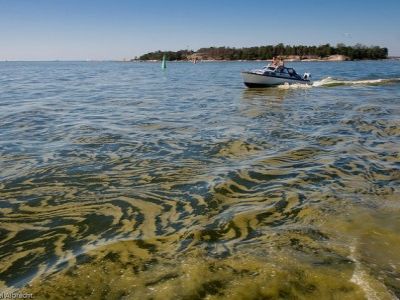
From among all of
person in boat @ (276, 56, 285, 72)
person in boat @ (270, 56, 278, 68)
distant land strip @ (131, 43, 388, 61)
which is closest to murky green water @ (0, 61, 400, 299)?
person in boat @ (276, 56, 285, 72)

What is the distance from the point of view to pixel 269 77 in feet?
96.3

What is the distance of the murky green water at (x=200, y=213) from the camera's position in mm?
4031

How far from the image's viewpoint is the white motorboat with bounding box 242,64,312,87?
29084mm

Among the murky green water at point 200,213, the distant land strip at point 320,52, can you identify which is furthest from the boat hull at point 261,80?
the distant land strip at point 320,52

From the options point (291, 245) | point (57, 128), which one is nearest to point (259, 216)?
point (291, 245)

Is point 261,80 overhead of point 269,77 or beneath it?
beneath

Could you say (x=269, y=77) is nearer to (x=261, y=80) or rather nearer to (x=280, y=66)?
(x=261, y=80)

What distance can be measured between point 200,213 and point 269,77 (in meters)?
25.0

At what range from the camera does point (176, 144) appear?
1045cm

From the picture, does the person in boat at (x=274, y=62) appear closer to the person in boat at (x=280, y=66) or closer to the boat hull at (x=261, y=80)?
the person in boat at (x=280, y=66)

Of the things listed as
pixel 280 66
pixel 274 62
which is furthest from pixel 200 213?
pixel 274 62

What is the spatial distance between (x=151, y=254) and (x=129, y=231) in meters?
0.78

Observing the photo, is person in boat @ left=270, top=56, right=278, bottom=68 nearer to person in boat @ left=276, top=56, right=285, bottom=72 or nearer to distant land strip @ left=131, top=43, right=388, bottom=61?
person in boat @ left=276, top=56, right=285, bottom=72

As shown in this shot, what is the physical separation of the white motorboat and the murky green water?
17296 mm
